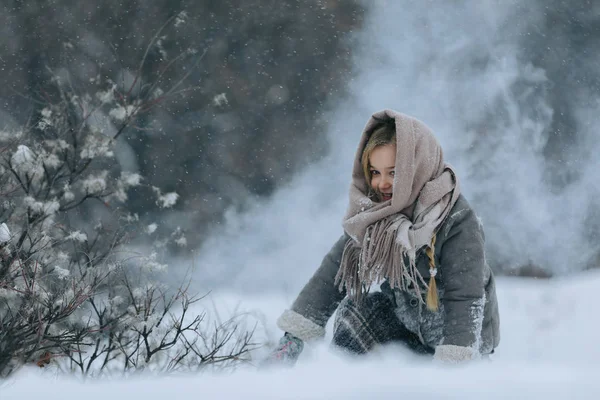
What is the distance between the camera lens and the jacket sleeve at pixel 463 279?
1.73 metres

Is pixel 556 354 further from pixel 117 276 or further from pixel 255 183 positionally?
pixel 255 183

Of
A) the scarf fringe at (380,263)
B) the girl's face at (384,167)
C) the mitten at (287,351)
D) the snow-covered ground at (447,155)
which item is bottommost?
the mitten at (287,351)

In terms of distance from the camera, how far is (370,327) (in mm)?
1963

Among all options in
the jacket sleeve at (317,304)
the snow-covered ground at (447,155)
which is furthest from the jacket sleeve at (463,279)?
the snow-covered ground at (447,155)

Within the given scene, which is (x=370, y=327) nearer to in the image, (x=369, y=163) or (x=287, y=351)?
(x=287, y=351)

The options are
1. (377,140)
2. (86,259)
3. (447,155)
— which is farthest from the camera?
(447,155)

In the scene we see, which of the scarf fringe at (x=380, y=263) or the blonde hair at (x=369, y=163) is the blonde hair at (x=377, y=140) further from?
the scarf fringe at (x=380, y=263)

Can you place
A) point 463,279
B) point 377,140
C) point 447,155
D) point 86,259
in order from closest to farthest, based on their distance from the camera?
point 463,279, point 377,140, point 86,259, point 447,155

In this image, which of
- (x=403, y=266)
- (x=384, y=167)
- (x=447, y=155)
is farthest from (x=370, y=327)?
(x=447, y=155)

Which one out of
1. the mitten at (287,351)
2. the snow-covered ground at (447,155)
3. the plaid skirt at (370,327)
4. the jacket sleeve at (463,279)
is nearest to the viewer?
the jacket sleeve at (463,279)

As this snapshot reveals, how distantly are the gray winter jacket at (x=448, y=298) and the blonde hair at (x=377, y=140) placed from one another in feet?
0.76

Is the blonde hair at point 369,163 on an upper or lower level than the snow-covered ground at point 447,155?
lower

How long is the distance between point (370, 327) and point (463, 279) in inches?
13.5

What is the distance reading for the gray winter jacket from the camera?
175 cm
